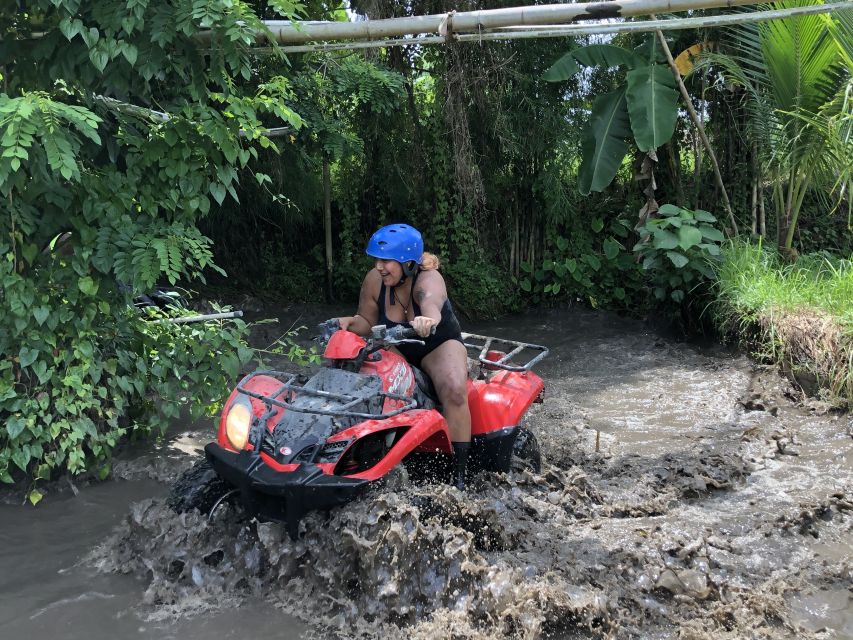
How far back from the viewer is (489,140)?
10.1m

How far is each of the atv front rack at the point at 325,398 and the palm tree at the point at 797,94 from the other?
5.76 metres

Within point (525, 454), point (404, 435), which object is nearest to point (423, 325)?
point (404, 435)

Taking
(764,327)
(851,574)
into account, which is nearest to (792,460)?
(851,574)

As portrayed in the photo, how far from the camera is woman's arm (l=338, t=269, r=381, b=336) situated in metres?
4.62

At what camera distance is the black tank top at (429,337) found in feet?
14.8

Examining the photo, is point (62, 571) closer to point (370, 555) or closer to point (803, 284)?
point (370, 555)

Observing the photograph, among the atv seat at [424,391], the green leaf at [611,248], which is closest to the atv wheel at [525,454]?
the atv seat at [424,391]

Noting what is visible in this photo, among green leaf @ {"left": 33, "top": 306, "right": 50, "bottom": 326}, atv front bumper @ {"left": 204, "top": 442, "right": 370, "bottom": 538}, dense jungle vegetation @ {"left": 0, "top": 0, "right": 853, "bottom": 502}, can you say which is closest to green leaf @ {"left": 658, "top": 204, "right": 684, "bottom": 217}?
dense jungle vegetation @ {"left": 0, "top": 0, "right": 853, "bottom": 502}

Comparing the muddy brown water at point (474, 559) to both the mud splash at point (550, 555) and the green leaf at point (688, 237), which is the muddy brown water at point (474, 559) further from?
the green leaf at point (688, 237)

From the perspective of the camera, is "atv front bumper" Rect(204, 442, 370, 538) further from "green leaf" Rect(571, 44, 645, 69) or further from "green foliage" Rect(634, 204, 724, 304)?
"green leaf" Rect(571, 44, 645, 69)

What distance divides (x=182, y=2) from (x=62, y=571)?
302 centimetres

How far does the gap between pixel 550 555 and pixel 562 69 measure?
20.1 feet

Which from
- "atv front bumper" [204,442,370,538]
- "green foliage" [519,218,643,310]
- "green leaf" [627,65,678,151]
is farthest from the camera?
"green foliage" [519,218,643,310]

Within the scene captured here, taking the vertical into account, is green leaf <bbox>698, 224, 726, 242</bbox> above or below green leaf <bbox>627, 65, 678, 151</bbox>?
below
